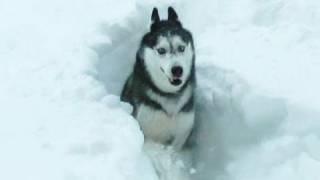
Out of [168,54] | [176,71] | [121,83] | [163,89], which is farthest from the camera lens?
[121,83]

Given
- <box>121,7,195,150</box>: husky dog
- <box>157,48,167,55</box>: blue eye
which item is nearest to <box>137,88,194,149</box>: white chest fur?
<box>121,7,195,150</box>: husky dog

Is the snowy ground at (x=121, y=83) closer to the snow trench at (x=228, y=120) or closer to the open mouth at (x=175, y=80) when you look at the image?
the snow trench at (x=228, y=120)

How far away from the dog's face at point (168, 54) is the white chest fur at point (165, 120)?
0.36 feet

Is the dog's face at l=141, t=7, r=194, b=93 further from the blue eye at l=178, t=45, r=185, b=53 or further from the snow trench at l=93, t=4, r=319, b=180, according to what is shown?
the snow trench at l=93, t=4, r=319, b=180

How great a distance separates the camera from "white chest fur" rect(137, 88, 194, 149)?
5.61 m

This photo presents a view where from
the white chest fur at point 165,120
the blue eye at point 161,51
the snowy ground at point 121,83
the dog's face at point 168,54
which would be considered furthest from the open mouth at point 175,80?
the snowy ground at point 121,83

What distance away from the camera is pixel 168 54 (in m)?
5.39

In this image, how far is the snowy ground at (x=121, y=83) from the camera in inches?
180

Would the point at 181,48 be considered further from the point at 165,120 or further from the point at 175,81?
the point at 165,120

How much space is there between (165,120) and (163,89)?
274 mm

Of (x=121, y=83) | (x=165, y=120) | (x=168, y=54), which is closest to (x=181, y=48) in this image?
(x=168, y=54)

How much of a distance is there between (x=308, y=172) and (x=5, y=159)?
2.10 meters

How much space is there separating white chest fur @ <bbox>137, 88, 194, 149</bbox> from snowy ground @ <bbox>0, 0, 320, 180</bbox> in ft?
0.77

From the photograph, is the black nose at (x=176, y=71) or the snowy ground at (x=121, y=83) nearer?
the snowy ground at (x=121, y=83)
